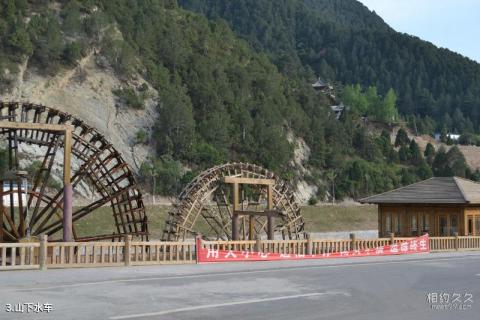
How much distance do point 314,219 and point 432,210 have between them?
33.6 meters

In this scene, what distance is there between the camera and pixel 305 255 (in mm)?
26141

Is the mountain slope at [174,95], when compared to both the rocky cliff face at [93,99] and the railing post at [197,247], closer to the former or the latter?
the rocky cliff face at [93,99]

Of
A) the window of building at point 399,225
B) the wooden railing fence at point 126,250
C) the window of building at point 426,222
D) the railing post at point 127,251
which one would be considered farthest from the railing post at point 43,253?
the window of building at point 426,222

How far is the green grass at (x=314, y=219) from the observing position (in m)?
53.8

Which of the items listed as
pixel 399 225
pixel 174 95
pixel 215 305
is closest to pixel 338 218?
pixel 174 95

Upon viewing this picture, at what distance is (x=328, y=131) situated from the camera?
387 feet

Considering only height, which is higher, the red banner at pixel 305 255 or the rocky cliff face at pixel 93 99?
the rocky cliff face at pixel 93 99

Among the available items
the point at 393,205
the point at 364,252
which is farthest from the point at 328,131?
the point at 364,252

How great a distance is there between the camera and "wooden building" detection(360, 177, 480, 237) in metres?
35.7

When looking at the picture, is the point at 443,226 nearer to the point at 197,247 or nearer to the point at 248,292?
the point at 197,247

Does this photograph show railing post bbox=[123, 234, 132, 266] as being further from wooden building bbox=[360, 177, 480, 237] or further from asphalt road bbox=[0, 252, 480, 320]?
wooden building bbox=[360, 177, 480, 237]

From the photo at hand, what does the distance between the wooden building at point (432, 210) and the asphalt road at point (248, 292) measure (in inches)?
534

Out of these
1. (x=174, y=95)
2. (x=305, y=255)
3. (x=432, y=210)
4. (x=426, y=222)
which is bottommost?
(x=305, y=255)

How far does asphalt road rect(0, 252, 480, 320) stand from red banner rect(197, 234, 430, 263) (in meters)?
1.25
